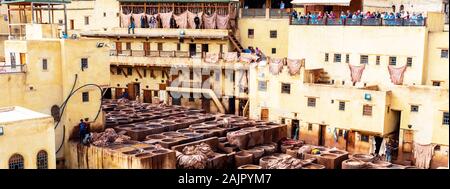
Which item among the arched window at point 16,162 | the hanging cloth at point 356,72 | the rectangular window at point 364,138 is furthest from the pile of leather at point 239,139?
the arched window at point 16,162

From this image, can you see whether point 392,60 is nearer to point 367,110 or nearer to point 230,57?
point 367,110

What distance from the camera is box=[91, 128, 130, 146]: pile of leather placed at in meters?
30.2

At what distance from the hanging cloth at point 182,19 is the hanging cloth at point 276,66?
11.8 metres

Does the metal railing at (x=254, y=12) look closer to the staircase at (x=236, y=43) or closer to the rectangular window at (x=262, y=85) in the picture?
the staircase at (x=236, y=43)

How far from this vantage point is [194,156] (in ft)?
97.8

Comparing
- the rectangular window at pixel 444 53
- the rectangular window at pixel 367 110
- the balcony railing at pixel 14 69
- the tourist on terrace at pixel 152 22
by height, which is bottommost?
the rectangular window at pixel 367 110

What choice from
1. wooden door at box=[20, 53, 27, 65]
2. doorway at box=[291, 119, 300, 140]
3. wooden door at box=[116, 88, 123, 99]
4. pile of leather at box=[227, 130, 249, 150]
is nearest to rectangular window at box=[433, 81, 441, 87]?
doorway at box=[291, 119, 300, 140]

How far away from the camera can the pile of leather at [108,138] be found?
3019cm

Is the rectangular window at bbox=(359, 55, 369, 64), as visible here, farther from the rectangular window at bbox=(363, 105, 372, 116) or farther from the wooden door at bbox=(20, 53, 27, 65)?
the wooden door at bbox=(20, 53, 27, 65)

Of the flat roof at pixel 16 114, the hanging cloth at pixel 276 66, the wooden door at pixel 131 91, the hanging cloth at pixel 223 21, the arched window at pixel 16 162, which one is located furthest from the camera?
the wooden door at pixel 131 91

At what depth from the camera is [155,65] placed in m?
48.0

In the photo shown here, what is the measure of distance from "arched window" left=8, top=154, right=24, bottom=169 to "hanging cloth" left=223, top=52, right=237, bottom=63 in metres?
22.8

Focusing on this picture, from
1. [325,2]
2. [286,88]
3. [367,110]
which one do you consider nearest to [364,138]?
[367,110]

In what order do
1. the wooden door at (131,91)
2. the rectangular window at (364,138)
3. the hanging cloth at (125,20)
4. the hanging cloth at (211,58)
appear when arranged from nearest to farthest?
1. the rectangular window at (364,138)
2. the hanging cloth at (211,58)
3. the wooden door at (131,91)
4. the hanging cloth at (125,20)
